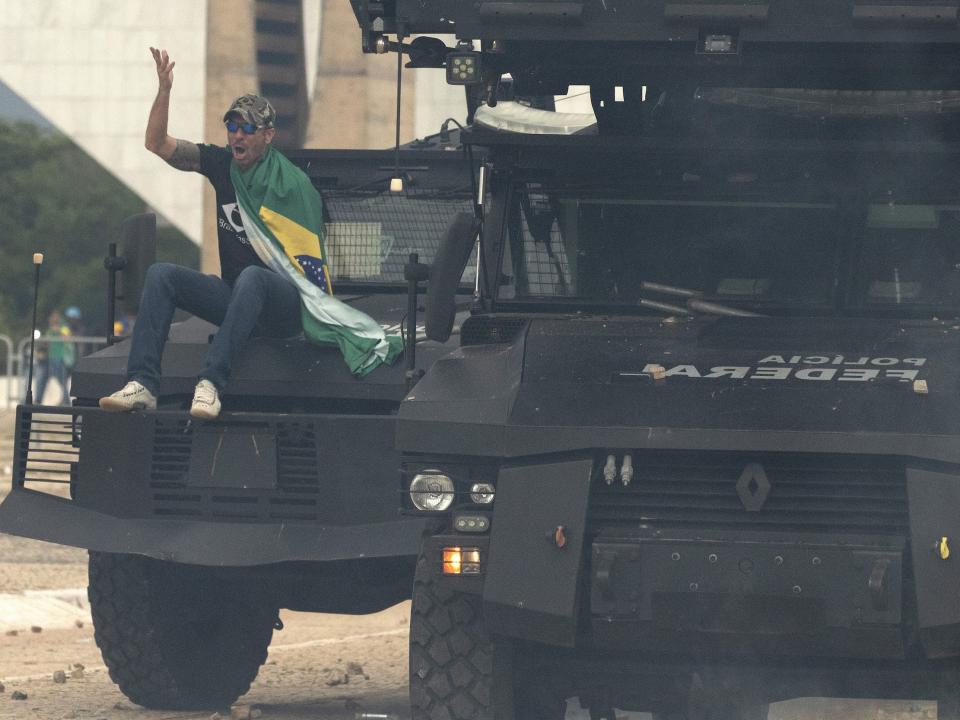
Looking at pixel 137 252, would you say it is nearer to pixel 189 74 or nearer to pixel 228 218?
pixel 228 218

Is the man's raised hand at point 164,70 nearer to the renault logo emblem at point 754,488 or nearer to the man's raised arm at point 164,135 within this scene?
the man's raised arm at point 164,135

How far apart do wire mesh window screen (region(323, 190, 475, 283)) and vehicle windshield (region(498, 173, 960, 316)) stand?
203cm

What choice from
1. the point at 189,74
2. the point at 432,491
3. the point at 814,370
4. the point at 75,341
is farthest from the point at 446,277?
the point at 189,74

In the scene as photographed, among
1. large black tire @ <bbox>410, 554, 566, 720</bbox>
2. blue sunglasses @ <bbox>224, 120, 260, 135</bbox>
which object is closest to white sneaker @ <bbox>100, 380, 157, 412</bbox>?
blue sunglasses @ <bbox>224, 120, 260, 135</bbox>

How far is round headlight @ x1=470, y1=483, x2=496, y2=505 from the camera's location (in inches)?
257

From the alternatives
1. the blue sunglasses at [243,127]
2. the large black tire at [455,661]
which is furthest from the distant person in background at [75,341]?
the large black tire at [455,661]

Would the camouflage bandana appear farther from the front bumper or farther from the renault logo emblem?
the renault logo emblem

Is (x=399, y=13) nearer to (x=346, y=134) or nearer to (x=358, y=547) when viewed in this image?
(x=358, y=547)

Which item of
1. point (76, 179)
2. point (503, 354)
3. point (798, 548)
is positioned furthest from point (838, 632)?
point (76, 179)

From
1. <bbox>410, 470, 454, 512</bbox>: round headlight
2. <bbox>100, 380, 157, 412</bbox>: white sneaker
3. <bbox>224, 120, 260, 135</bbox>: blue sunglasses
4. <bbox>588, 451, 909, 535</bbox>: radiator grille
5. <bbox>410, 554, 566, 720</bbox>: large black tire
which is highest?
<bbox>224, 120, 260, 135</bbox>: blue sunglasses

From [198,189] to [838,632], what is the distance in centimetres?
4554

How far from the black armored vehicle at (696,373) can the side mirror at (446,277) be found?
0.04 ft

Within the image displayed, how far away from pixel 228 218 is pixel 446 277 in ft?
6.01

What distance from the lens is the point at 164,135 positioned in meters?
8.83
